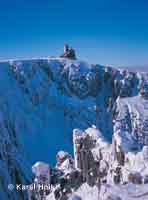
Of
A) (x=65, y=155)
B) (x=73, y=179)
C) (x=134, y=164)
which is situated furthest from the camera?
(x=65, y=155)

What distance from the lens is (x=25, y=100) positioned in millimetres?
117250

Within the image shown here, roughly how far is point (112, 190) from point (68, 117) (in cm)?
9940

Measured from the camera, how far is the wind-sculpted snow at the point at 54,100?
A: 106438 mm

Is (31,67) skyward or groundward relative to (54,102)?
skyward

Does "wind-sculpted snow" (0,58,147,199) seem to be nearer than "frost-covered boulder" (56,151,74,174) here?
No

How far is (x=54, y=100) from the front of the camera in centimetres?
12575

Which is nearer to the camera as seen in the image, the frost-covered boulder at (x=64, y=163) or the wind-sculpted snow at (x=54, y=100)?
the frost-covered boulder at (x=64, y=163)

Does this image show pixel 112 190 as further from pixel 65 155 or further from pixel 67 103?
pixel 67 103

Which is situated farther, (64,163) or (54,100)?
(54,100)

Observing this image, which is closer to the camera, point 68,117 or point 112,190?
point 112,190

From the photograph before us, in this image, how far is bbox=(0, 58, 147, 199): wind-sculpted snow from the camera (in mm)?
106438

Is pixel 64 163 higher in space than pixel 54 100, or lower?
lower

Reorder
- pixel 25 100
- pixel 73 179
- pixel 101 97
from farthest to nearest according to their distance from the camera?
1. pixel 101 97
2. pixel 25 100
3. pixel 73 179

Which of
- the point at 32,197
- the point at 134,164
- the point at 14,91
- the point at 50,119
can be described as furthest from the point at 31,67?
the point at 134,164
